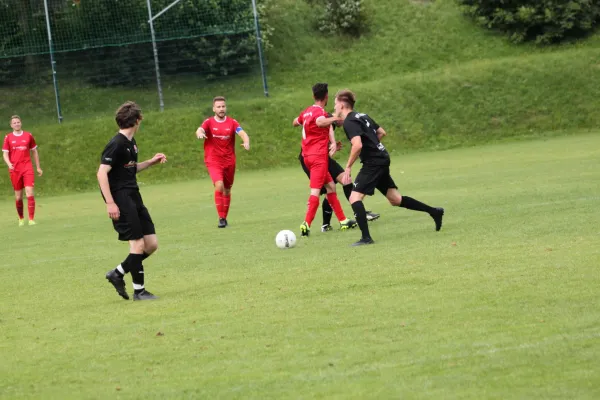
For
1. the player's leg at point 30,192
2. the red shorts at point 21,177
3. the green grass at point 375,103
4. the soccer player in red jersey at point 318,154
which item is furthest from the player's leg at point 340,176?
the green grass at point 375,103

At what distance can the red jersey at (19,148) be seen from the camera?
20.8m

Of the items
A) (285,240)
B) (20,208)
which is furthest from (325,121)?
(20,208)

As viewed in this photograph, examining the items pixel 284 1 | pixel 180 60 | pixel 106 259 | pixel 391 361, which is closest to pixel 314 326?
pixel 391 361

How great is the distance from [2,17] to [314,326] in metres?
30.7

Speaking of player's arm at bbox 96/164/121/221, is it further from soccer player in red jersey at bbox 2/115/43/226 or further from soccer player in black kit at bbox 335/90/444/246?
soccer player in red jersey at bbox 2/115/43/226

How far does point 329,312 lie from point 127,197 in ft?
8.41

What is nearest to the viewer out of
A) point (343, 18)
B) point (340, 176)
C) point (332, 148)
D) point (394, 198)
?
point (394, 198)

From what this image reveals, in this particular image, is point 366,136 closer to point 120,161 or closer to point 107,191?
point 120,161

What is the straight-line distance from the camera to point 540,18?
129 ft

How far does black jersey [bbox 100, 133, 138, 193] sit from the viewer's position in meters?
9.38

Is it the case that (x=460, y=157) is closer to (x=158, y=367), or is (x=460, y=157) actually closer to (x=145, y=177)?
(x=145, y=177)

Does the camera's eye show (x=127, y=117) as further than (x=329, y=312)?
Yes

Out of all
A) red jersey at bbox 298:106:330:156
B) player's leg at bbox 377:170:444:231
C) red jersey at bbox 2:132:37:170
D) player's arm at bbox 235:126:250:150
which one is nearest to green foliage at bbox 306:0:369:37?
red jersey at bbox 2:132:37:170

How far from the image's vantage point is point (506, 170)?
22141mm
